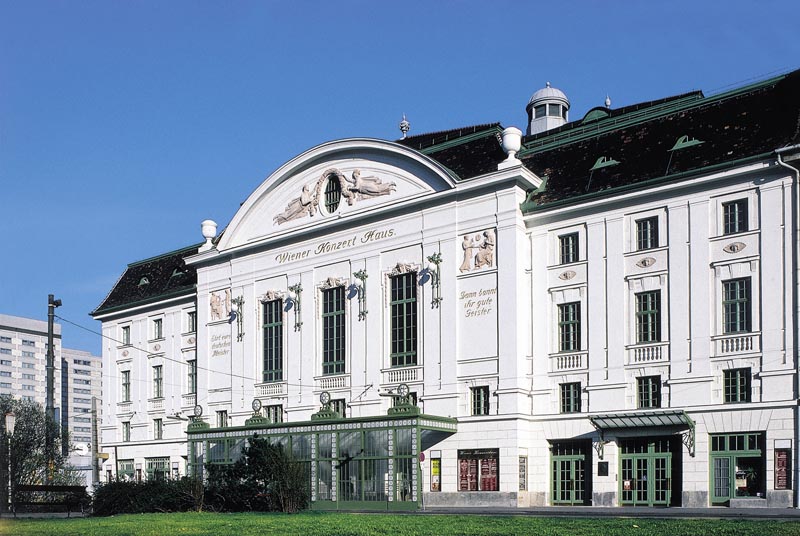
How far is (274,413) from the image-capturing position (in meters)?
51.7

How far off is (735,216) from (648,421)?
28.3 ft

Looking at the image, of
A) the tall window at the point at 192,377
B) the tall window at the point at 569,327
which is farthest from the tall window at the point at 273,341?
the tall window at the point at 569,327

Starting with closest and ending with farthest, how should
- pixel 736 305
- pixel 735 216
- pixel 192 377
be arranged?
pixel 736 305, pixel 735 216, pixel 192 377

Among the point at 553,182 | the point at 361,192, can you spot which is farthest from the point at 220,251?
the point at 553,182

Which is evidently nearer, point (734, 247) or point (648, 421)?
point (734, 247)

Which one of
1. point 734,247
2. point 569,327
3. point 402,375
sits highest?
point 734,247

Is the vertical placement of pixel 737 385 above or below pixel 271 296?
below

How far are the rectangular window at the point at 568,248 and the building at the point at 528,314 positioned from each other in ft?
0.48

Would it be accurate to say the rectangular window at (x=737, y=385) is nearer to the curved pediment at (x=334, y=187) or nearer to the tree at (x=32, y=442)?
the curved pediment at (x=334, y=187)

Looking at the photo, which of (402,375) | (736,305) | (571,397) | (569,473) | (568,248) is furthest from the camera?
(402,375)

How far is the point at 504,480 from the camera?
134 feet

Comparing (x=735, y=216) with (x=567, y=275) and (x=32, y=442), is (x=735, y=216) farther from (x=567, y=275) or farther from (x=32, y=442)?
(x=32, y=442)

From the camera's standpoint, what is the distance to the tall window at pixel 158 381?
60.9m

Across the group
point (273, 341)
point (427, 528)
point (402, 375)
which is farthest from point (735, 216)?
point (273, 341)
